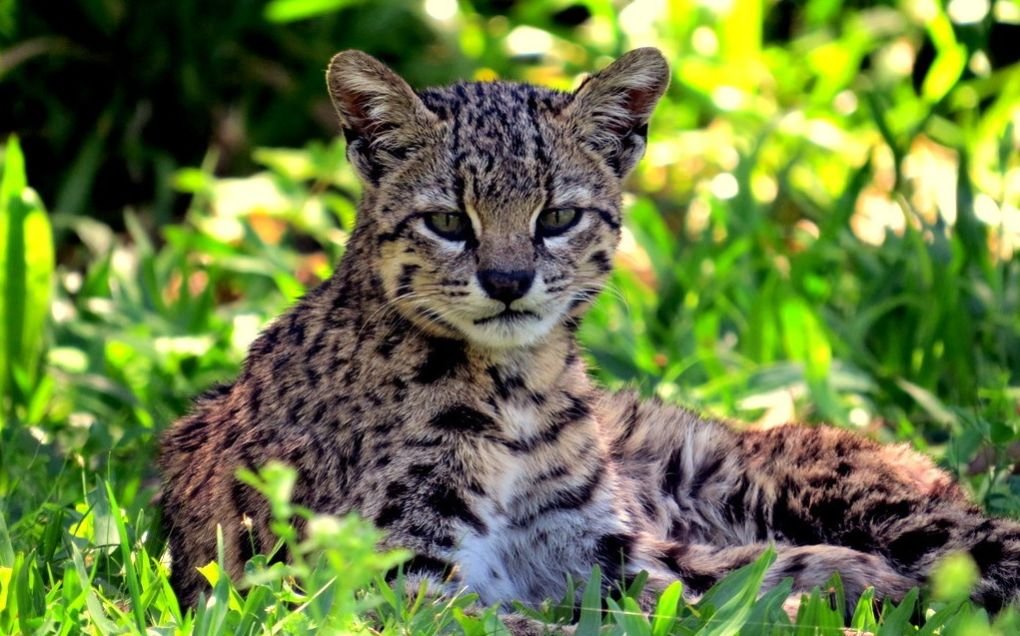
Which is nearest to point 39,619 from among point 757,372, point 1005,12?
point 757,372

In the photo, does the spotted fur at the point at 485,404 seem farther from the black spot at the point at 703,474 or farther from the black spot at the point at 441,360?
the black spot at the point at 703,474

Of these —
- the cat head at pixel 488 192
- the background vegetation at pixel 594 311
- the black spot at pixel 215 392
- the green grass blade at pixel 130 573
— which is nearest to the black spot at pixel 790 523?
the background vegetation at pixel 594 311

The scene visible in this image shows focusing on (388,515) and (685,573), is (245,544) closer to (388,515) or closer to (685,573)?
(388,515)

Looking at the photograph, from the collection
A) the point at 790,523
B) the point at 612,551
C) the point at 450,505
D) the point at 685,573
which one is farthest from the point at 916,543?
the point at 450,505

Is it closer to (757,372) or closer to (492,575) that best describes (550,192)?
(492,575)

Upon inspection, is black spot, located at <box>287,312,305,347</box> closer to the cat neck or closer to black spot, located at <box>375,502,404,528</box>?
the cat neck

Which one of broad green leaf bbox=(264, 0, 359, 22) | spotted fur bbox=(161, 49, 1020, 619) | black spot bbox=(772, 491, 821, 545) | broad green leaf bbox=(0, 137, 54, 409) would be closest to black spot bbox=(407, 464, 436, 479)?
spotted fur bbox=(161, 49, 1020, 619)
